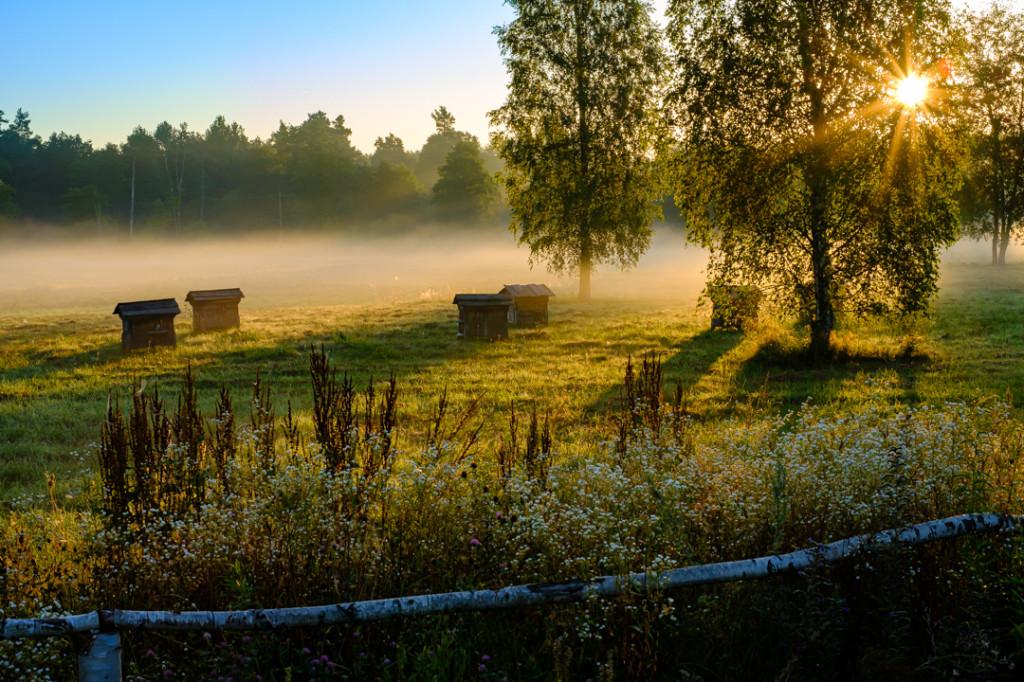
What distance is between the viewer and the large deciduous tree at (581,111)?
29.0 m

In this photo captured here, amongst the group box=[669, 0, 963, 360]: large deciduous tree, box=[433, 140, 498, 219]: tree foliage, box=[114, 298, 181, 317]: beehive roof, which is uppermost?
box=[433, 140, 498, 219]: tree foliage

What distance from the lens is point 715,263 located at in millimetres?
16281

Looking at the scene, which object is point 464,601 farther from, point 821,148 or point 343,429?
point 821,148

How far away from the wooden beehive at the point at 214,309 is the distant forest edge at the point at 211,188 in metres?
50.0

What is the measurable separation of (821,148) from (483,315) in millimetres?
9196

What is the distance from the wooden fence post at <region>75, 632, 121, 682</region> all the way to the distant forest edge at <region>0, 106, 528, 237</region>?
223 feet

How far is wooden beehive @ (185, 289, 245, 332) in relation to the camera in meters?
20.9

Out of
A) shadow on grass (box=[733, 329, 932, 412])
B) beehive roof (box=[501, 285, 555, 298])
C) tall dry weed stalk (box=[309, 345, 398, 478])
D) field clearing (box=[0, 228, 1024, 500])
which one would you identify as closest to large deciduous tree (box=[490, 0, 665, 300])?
field clearing (box=[0, 228, 1024, 500])

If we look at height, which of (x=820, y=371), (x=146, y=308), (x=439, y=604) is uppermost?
(x=146, y=308)

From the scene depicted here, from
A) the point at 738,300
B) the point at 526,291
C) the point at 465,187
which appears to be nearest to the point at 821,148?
the point at 738,300

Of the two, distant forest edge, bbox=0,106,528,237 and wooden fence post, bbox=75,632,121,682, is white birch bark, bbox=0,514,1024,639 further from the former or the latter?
distant forest edge, bbox=0,106,528,237

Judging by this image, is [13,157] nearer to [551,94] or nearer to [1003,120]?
[551,94]

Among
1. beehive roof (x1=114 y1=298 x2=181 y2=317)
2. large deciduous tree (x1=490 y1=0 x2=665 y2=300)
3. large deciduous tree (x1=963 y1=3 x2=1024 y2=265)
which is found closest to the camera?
beehive roof (x1=114 y1=298 x2=181 y2=317)

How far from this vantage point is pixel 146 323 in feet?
58.9
